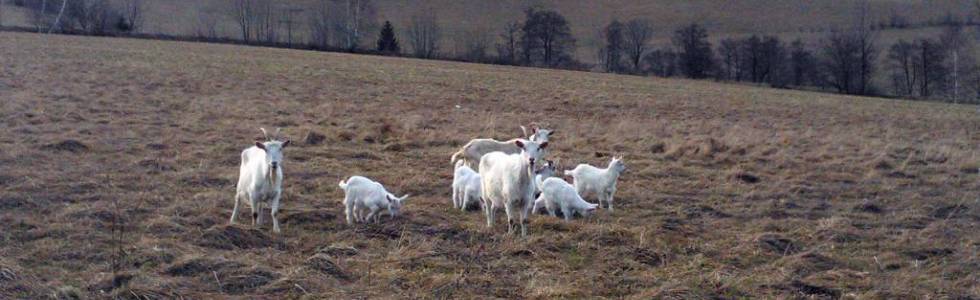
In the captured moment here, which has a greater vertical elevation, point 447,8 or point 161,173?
point 447,8

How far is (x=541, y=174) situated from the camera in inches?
584

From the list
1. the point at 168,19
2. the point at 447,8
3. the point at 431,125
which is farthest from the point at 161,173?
the point at 447,8

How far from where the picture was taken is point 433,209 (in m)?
12.8

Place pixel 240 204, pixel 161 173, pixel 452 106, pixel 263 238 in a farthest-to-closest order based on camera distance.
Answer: pixel 452 106 → pixel 161 173 → pixel 240 204 → pixel 263 238

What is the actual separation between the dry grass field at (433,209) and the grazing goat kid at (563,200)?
24cm

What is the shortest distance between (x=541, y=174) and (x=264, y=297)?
7575 millimetres

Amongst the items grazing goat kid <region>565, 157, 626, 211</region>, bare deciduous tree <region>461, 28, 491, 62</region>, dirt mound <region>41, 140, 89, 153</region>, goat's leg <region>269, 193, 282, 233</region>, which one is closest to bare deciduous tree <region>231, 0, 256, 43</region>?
bare deciduous tree <region>461, 28, 491, 62</region>

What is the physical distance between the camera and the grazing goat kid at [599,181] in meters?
14.0

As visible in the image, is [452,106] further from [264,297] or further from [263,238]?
[264,297]

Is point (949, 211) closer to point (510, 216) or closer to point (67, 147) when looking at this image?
point (510, 216)

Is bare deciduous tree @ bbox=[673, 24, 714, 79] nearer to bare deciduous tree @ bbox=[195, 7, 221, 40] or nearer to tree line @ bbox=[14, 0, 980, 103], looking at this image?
tree line @ bbox=[14, 0, 980, 103]

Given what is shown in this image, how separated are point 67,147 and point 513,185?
A: 862 centimetres

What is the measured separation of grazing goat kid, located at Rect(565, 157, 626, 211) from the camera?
13969 millimetres

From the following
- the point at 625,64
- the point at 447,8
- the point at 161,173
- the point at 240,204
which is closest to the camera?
the point at 240,204
